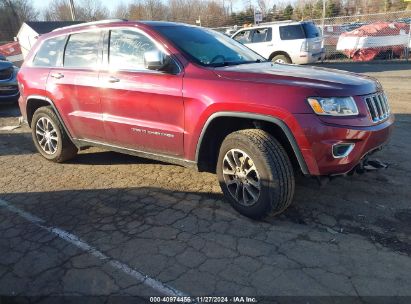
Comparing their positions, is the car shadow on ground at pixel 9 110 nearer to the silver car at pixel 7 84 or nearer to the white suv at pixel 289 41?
the silver car at pixel 7 84

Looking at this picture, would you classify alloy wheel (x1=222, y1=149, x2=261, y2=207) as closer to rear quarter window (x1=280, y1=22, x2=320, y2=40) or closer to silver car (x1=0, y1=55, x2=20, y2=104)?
silver car (x1=0, y1=55, x2=20, y2=104)

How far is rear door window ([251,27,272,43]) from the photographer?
14961 mm

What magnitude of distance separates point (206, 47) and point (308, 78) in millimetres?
1303

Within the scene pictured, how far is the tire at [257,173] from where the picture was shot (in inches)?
134

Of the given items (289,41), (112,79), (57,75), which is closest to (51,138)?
(57,75)

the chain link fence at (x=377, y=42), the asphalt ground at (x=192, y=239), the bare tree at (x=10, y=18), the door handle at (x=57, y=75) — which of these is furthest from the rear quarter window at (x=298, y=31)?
the bare tree at (x=10, y=18)

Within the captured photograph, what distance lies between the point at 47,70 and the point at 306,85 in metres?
3.52

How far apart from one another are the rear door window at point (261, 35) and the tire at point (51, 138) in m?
11.1

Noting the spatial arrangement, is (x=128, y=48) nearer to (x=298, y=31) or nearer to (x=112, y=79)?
(x=112, y=79)

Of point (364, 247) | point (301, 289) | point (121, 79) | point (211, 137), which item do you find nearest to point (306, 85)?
point (211, 137)

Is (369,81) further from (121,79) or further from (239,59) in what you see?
(121,79)

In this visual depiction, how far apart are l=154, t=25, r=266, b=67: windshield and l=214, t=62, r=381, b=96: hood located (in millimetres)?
289

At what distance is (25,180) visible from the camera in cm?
500

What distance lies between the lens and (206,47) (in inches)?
168
